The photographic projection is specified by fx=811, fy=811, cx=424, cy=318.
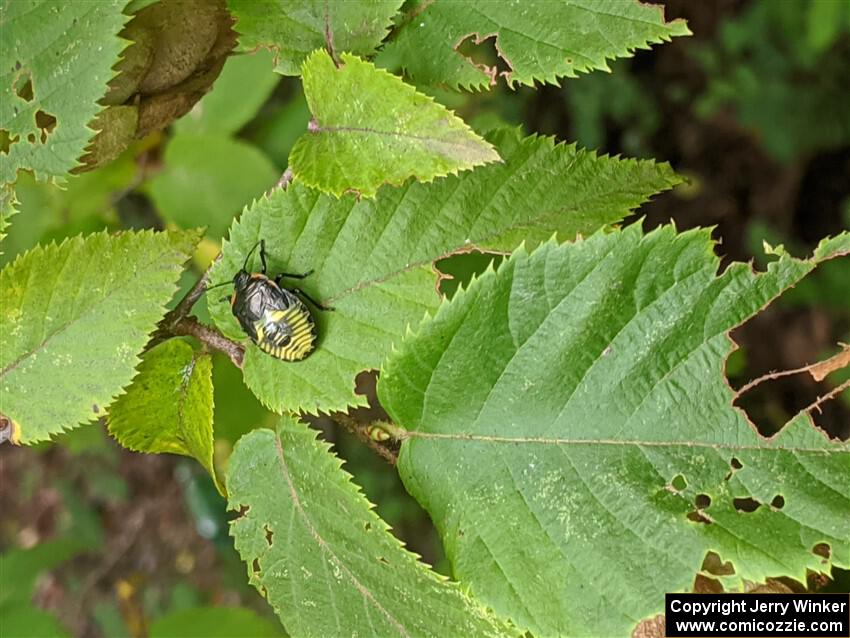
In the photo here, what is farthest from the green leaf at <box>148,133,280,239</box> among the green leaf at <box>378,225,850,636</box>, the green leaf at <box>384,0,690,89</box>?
the green leaf at <box>378,225,850,636</box>

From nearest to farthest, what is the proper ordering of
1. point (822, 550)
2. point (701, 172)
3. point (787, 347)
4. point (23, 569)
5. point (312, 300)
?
point (822, 550)
point (312, 300)
point (23, 569)
point (787, 347)
point (701, 172)

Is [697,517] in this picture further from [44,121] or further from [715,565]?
[44,121]

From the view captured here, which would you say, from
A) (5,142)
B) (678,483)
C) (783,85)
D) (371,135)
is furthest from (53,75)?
(783,85)

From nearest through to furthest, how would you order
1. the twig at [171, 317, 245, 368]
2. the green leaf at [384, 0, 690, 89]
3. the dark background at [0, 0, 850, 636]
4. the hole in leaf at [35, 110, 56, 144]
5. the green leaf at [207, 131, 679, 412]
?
the green leaf at [384, 0, 690, 89] < the green leaf at [207, 131, 679, 412] < the hole in leaf at [35, 110, 56, 144] < the twig at [171, 317, 245, 368] < the dark background at [0, 0, 850, 636]

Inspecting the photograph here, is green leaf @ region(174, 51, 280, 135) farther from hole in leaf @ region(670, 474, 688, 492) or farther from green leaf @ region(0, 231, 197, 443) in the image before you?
hole in leaf @ region(670, 474, 688, 492)

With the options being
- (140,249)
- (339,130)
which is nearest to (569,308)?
(339,130)

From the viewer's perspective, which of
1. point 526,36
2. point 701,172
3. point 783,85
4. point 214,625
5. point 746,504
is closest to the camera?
point 746,504

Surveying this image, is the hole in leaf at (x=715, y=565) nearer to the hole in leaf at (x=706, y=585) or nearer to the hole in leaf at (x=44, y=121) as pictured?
the hole in leaf at (x=706, y=585)
